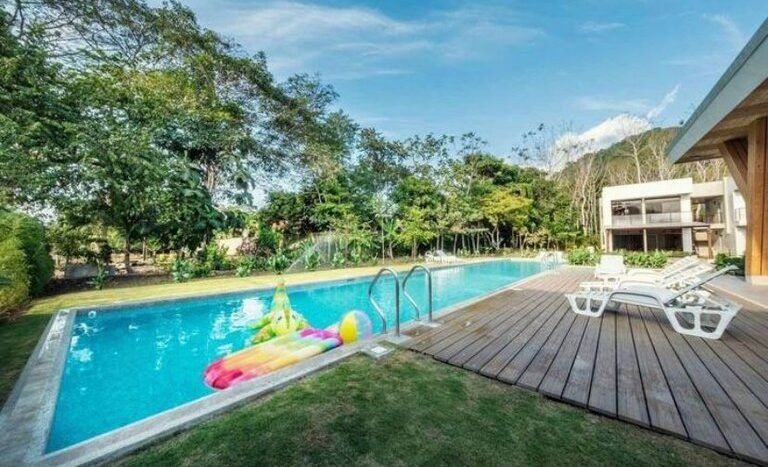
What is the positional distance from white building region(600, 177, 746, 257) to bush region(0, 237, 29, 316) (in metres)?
30.8

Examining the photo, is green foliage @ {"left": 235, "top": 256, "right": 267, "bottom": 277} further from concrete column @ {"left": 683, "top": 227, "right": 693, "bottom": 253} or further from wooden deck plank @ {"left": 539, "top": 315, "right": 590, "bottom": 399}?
concrete column @ {"left": 683, "top": 227, "right": 693, "bottom": 253}

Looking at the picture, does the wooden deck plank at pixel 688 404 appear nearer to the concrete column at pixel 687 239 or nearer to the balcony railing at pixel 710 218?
the concrete column at pixel 687 239

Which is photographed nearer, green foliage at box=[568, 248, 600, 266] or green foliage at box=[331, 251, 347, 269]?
green foliage at box=[568, 248, 600, 266]

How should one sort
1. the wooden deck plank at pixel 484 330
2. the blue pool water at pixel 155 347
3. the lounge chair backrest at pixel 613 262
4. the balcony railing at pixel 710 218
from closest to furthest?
the wooden deck plank at pixel 484 330 < the blue pool water at pixel 155 347 < the lounge chair backrest at pixel 613 262 < the balcony railing at pixel 710 218

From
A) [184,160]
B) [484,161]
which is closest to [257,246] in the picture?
[184,160]

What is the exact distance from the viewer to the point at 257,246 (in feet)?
62.1

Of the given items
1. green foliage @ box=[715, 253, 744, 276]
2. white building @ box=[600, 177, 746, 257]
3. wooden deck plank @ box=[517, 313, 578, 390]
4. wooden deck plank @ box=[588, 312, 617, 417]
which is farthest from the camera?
white building @ box=[600, 177, 746, 257]

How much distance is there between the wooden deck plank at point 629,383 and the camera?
7.79 ft

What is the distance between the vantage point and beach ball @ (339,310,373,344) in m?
4.84

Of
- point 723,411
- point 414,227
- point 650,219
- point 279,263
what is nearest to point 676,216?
point 650,219

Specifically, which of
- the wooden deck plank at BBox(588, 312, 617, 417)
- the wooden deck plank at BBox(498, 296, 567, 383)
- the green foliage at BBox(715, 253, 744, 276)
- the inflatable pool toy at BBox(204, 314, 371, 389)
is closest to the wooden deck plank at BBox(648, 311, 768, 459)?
the wooden deck plank at BBox(588, 312, 617, 417)

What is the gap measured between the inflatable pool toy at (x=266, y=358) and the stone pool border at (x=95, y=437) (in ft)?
2.31

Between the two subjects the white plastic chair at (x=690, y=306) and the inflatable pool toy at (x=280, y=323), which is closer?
the white plastic chair at (x=690, y=306)

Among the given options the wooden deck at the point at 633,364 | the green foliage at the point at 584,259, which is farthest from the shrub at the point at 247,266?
the green foliage at the point at 584,259
